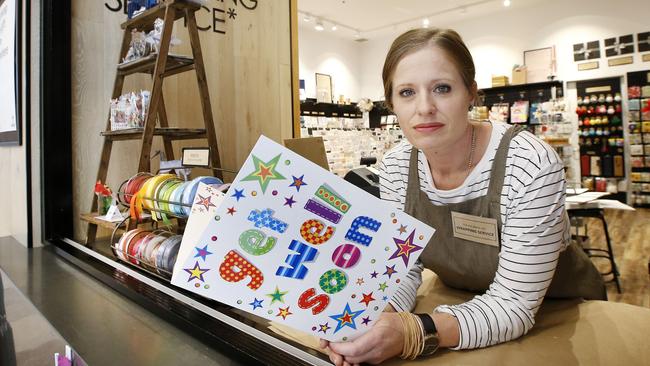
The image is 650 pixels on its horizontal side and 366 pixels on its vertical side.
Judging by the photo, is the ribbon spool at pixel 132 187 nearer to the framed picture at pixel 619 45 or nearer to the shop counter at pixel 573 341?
the shop counter at pixel 573 341

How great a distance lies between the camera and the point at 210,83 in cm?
233

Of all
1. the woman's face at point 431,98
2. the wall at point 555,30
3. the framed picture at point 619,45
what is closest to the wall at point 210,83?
the woman's face at point 431,98

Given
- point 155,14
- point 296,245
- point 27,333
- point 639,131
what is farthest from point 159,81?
point 639,131

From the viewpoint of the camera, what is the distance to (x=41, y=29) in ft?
6.07

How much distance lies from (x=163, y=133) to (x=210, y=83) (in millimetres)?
585

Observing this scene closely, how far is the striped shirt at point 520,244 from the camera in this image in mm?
790

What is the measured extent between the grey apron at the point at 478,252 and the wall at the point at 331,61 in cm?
710

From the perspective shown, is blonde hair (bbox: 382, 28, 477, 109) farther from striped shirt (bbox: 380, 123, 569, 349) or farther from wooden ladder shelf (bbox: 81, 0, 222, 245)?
wooden ladder shelf (bbox: 81, 0, 222, 245)

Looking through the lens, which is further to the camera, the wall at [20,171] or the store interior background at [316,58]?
the store interior background at [316,58]

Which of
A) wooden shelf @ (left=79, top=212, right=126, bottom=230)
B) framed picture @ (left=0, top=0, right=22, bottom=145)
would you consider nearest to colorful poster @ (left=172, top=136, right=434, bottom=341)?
wooden shelf @ (left=79, top=212, right=126, bottom=230)

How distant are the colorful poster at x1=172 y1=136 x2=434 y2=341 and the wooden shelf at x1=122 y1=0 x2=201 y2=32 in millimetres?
1429

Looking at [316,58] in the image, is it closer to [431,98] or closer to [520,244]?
[431,98]

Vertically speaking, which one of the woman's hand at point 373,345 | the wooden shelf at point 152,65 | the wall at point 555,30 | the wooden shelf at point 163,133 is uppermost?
the wall at point 555,30

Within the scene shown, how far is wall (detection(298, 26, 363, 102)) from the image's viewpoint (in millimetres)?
8008
